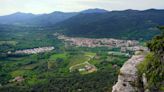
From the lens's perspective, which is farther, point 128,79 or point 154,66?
point 154,66

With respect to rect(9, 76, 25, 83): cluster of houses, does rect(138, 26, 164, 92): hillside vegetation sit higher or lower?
higher

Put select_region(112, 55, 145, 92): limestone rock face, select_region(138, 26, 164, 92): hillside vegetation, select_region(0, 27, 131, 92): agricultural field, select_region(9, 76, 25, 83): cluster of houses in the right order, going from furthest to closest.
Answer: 1. select_region(9, 76, 25, 83): cluster of houses
2. select_region(0, 27, 131, 92): agricultural field
3. select_region(112, 55, 145, 92): limestone rock face
4. select_region(138, 26, 164, 92): hillside vegetation

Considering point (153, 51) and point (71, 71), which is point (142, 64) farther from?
point (71, 71)

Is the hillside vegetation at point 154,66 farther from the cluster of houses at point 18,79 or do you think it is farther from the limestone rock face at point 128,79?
the cluster of houses at point 18,79

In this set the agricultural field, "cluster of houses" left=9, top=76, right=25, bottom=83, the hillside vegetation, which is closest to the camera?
the hillside vegetation

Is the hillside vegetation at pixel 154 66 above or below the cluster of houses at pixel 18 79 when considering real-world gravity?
above

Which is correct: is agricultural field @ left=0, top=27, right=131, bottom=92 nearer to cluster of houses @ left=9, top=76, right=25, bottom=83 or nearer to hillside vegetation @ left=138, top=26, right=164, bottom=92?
cluster of houses @ left=9, top=76, right=25, bottom=83

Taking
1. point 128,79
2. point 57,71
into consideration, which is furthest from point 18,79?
point 128,79

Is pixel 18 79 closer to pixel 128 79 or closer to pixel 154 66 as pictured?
pixel 128 79

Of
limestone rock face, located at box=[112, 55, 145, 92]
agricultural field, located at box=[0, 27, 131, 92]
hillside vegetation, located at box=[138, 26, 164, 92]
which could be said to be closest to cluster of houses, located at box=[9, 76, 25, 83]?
agricultural field, located at box=[0, 27, 131, 92]

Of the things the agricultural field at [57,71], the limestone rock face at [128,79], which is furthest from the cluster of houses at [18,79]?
the limestone rock face at [128,79]

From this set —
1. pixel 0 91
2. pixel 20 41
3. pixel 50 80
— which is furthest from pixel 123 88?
pixel 20 41
